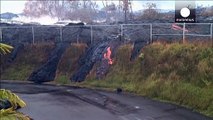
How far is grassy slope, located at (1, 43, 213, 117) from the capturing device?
18.2m

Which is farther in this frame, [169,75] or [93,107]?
[169,75]

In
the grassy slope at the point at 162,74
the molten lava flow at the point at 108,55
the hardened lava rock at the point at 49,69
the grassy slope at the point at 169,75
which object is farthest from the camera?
the hardened lava rock at the point at 49,69

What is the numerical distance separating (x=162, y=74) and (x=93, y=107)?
482 cm

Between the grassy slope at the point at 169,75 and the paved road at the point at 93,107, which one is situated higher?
the grassy slope at the point at 169,75

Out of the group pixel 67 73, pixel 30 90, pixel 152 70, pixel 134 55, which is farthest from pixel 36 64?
pixel 152 70

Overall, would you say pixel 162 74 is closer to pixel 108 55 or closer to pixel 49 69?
pixel 108 55

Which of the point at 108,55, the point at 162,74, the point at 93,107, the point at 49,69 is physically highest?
the point at 108,55

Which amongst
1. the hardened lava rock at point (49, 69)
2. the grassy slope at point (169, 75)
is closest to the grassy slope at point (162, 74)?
the grassy slope at point (169, 75)

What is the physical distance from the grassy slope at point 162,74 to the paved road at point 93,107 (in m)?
0.80

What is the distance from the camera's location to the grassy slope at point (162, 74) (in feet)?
59.6

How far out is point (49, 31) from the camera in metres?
31.5

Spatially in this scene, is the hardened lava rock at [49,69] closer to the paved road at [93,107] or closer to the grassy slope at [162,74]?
the grassy slope at [162,74]

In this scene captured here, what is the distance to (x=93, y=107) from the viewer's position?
1794cm

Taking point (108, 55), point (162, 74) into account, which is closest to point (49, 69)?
point (108, 55)
